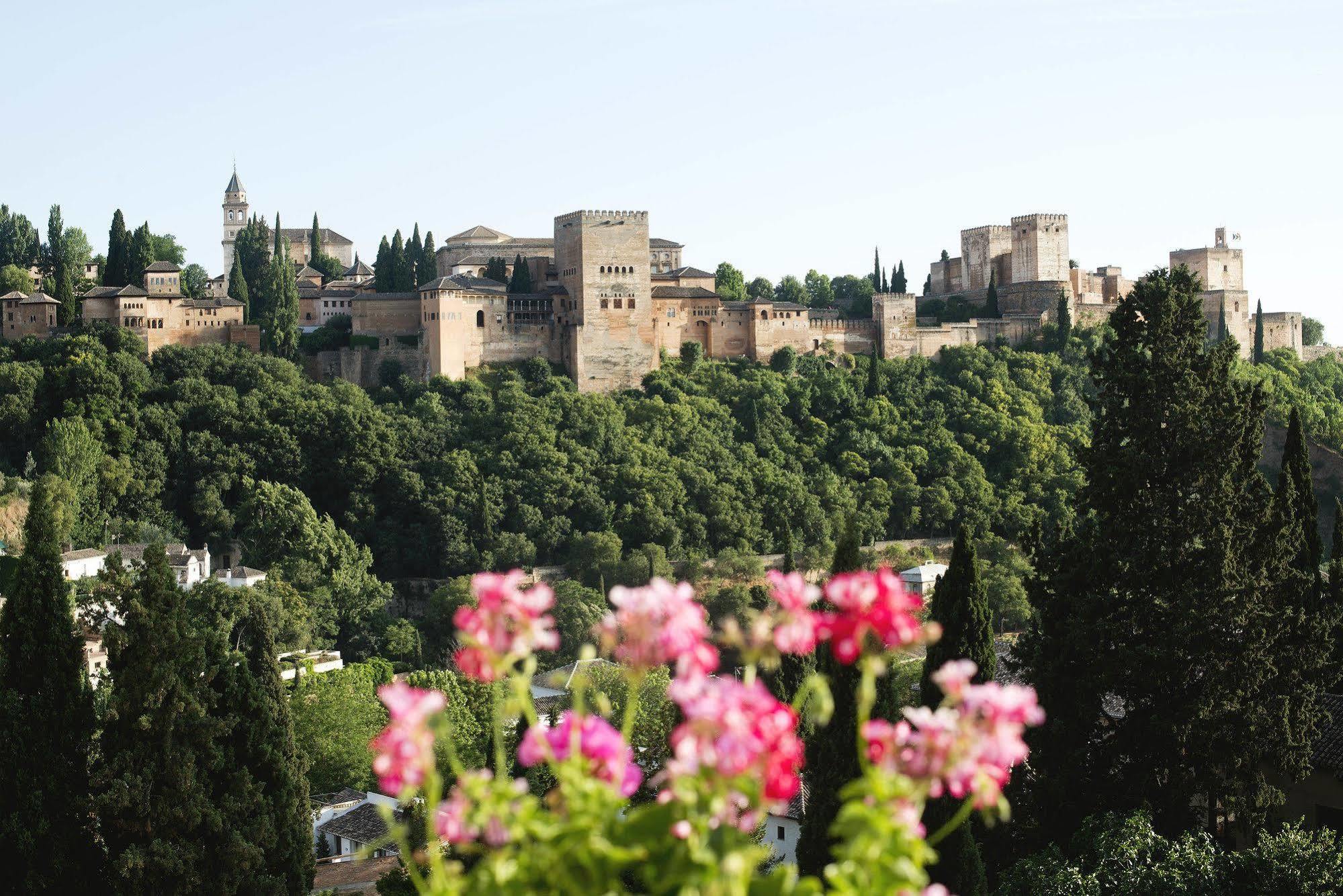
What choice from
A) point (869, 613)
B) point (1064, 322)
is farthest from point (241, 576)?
point (869, 613)

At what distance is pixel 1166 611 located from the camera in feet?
53.1

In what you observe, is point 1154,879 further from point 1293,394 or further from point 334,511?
point 1293,394

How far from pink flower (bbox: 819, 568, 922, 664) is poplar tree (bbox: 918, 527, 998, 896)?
11274mm

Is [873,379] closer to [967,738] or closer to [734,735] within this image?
[967,738]

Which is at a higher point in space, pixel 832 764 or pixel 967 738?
pixel 967 738

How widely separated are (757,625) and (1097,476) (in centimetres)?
1320

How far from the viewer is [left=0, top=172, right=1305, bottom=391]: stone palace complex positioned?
50656 millimetres

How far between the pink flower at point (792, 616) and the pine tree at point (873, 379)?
51.3m

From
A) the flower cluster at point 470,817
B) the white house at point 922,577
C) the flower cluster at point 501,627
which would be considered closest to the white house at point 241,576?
the white house at point 922,577

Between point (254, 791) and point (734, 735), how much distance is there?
1503cm

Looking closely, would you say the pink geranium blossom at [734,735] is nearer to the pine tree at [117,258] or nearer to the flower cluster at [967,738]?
the flower cluster at [967,738]

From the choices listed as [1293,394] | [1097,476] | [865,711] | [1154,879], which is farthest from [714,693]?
[1293,394]

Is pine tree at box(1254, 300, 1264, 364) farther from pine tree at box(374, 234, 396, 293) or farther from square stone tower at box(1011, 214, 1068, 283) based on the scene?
pine tree at box(374, 234, 396, 293)

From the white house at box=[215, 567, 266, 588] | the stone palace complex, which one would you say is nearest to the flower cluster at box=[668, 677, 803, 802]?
the white house at box=[215, 567, 266, 588]
